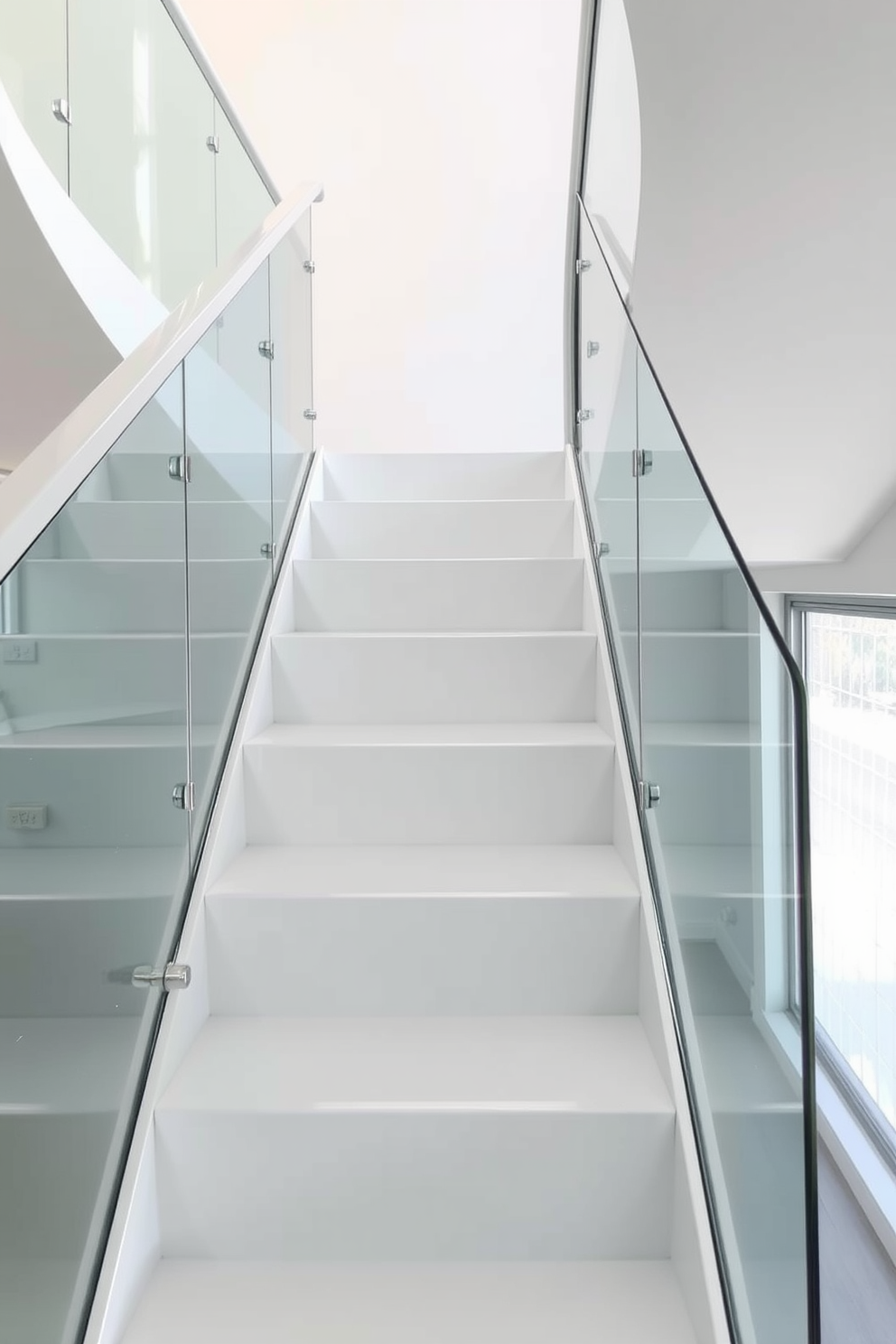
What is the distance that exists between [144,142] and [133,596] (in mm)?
2193

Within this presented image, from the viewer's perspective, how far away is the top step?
3285 mm

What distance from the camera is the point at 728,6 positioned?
87.7 inches

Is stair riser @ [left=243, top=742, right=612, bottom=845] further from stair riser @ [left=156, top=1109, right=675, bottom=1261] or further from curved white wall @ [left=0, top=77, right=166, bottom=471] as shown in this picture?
curved white wall @ [left=0, top=77, right=166, bottom=471]

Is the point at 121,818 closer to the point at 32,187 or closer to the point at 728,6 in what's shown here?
the point at 32,187

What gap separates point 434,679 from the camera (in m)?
2.37

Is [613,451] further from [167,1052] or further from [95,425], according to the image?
[167,1052]

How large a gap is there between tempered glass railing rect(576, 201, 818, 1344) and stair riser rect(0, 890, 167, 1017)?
2.78 ft

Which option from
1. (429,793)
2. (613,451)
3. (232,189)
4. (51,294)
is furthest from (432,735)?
(232,189)

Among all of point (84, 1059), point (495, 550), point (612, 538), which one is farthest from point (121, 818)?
point (495, 550)

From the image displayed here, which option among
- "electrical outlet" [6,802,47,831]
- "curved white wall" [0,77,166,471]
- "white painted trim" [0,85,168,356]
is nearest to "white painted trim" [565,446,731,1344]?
"electrical outlet" [6,802,47,831]

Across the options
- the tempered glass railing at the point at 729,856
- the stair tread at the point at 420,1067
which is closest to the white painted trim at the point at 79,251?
the tempered glass railing at the point at 729,856

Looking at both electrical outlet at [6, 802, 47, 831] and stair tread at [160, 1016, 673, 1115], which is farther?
stair tread at [160, 1016, 673, 1115]

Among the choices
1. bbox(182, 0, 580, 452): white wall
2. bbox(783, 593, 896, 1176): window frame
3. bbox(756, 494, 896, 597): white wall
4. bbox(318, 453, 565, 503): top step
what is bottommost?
bbox(783, 593, 896, 1176): window frame

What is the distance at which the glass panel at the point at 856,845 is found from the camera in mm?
3818
